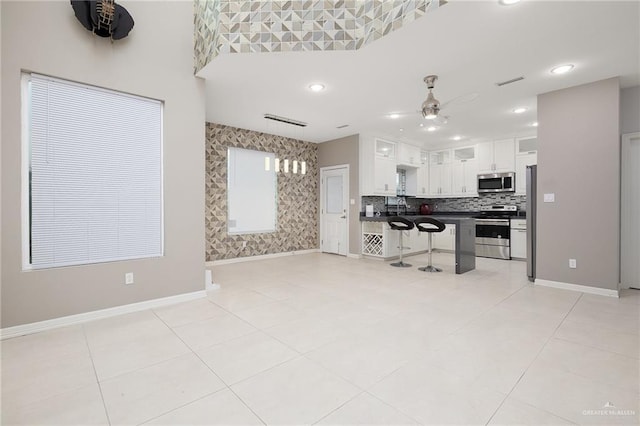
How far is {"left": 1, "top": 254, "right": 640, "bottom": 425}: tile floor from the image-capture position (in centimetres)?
151

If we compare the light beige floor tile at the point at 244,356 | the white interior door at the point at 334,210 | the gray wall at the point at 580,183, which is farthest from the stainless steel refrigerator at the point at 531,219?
the light beige floor tile at the point at 244,356

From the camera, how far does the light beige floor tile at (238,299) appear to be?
3154mm

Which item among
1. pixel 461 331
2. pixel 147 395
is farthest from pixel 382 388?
pixel 147 395

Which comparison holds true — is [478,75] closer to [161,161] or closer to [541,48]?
[541,48]

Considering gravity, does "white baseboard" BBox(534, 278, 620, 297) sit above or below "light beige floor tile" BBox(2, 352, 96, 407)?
above

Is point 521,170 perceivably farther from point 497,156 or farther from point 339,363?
point 339,363

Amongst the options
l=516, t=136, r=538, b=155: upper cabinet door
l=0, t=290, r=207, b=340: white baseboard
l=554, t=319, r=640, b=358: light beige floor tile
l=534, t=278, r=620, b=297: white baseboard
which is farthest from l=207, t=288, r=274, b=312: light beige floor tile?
l=516, t=136, r=538, b=155: upper cabinet door

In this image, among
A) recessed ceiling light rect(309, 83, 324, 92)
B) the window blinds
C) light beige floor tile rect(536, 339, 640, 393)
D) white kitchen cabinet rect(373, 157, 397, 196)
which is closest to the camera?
light beige floor tile rect(536, 339, 640, 393)

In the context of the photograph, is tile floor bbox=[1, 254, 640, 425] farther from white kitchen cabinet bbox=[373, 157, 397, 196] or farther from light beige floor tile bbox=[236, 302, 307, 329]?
white kitchen cabinet bbox=[373, 157, 397, 196]

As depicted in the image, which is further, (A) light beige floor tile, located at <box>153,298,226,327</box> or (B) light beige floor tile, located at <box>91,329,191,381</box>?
(A) light beige floor tile, located at <box>153,298,226,327</box>

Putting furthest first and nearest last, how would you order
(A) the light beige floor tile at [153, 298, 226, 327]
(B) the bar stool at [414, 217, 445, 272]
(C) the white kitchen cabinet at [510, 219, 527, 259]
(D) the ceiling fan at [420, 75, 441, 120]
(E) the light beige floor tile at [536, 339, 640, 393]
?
(C) the white kitchen cabinet at [510, 219, 527, 259]
(B) the bar stool at [414, 217, 445, 272]
(D) the ceiling fan at [420, 75, 441, 120]
(A) the light beige floor tile at [153, 298, 226, 327]
(E) the light beige floor tile at [536, 339, 640, 393]

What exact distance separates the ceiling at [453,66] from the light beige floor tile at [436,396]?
8.73ft

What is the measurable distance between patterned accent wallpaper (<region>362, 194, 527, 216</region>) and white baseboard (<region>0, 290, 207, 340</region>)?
4123 millimetres

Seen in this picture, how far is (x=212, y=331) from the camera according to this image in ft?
8.26
